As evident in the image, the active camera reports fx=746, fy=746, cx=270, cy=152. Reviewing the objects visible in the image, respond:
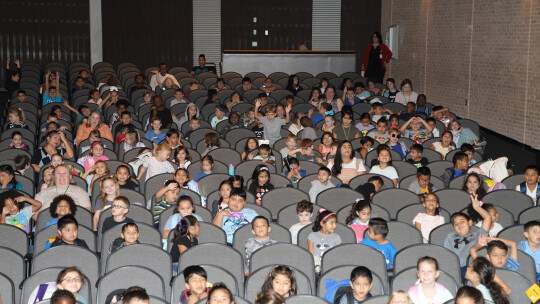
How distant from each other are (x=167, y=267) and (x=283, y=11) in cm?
1580

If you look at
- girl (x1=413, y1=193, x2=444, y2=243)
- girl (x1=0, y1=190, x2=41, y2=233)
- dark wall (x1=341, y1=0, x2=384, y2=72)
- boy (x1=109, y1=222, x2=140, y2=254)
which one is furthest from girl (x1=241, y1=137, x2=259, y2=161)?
dark wall (x1=341, y1=0, x2=384, y2=72)

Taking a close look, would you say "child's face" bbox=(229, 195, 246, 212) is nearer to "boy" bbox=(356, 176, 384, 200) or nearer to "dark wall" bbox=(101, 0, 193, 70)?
"boy" bbox=(356, 176, 384, 200)

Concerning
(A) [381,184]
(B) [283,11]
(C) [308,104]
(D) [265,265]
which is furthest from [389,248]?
(B) [283,11]

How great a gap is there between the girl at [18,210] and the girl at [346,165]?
3.96 m

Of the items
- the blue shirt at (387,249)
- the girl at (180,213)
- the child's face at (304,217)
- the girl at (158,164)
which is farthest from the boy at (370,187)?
the girl at (158,164)

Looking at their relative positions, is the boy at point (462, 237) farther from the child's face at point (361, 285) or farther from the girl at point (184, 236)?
the girl at point (184, 236)

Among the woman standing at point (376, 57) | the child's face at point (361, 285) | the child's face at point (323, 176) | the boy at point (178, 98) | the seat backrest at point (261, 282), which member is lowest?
the seat backrest at point (261, 282)

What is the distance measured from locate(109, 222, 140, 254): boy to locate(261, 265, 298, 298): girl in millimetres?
1629

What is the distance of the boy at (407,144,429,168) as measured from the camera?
35.7 feet

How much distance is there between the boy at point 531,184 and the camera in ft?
31.7

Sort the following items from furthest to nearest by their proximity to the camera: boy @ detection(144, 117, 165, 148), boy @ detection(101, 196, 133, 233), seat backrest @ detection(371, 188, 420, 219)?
boy @ detection(144, 117, 165, 148) → seat backrest @ detection(371, 188, 420, 219) → boy @ detection(101, 196, 133, 233)

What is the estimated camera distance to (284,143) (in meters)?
11.7

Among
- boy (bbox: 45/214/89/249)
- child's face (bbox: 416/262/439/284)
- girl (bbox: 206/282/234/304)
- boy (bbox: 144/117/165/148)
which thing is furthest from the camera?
boy (bbox: 144/117/165/148)

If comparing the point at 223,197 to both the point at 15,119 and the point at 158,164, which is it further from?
the point at 15,119
